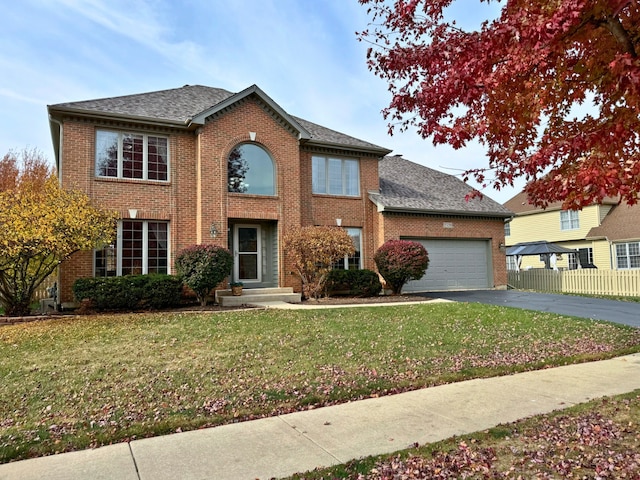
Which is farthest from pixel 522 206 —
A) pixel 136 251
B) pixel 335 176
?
pixel 136 251

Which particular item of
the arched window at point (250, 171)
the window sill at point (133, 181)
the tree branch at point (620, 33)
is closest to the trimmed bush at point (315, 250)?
the arched window at point (250, 171)

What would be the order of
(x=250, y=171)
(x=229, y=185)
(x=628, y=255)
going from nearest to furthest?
(x=229, y=185), (x=250, y=171), (x=628, y=255)

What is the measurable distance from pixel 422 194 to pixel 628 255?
15180mm

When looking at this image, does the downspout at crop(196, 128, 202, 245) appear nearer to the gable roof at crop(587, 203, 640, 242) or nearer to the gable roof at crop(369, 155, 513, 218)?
the gable roof at crop(369, 155, 513, 218)

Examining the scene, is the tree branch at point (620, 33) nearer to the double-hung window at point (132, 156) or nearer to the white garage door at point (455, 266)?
the double-hung window at point (132, 156)

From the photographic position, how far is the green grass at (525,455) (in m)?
3.35

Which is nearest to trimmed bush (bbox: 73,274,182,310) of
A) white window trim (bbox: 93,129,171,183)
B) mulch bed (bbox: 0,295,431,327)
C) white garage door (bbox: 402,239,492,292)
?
mulch bed (bbox: 0,295,431,327)

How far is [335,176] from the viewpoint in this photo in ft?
56.0

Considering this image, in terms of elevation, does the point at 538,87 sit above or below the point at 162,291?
above

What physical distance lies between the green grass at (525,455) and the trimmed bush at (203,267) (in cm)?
944

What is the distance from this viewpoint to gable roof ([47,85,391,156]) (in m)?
13.2

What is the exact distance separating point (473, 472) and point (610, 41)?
162 inches

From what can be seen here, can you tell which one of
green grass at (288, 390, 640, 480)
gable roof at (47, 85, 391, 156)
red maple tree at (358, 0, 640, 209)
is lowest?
green grass at (288, 390, 640, 480)

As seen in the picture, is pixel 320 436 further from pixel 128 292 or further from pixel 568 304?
pixel 568 304
